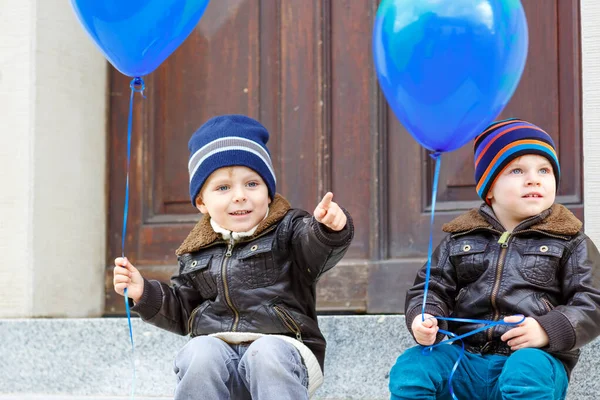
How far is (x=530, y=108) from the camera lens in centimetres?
335

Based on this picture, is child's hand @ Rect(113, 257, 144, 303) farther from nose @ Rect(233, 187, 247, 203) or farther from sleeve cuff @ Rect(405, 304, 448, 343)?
sleeve cuff @ Rect(405, 304, 448, 343)

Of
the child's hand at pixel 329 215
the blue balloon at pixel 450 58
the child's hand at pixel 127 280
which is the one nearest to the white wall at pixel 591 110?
the blue balloon at pixel 450 58

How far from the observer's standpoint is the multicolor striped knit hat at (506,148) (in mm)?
2562

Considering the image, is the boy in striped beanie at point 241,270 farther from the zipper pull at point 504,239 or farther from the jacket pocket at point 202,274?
the zipper pull at point 504,239

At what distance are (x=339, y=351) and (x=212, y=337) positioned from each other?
0.64m

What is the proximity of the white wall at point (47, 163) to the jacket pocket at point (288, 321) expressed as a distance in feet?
4.24

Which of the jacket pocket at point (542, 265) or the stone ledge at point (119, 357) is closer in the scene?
the jacket pocket at point (542, 265)

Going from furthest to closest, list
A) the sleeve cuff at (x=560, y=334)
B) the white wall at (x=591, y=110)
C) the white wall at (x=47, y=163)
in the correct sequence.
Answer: the white wall at (x=47, y=163), the white wall at (x=591, y=110), the sleeve cuff at (x=560, y=334)

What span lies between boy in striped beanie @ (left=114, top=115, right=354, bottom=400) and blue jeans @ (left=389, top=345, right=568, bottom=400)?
0.84ft

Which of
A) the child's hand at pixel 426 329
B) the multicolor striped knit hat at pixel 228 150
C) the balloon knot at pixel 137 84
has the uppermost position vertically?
the balloon knot at pixel 137 84

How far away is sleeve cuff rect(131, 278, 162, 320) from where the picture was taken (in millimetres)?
2668

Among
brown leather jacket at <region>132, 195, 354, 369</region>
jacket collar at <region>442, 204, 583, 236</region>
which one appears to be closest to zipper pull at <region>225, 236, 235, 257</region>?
brown leather jacket at <region>132, 195, 354, 369</region>

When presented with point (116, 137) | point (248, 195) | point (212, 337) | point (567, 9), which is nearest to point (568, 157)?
point (567, 9)

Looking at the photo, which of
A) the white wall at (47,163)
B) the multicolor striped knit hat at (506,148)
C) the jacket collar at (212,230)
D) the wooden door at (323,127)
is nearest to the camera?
the multicolor striped knit hat at (506,148)
